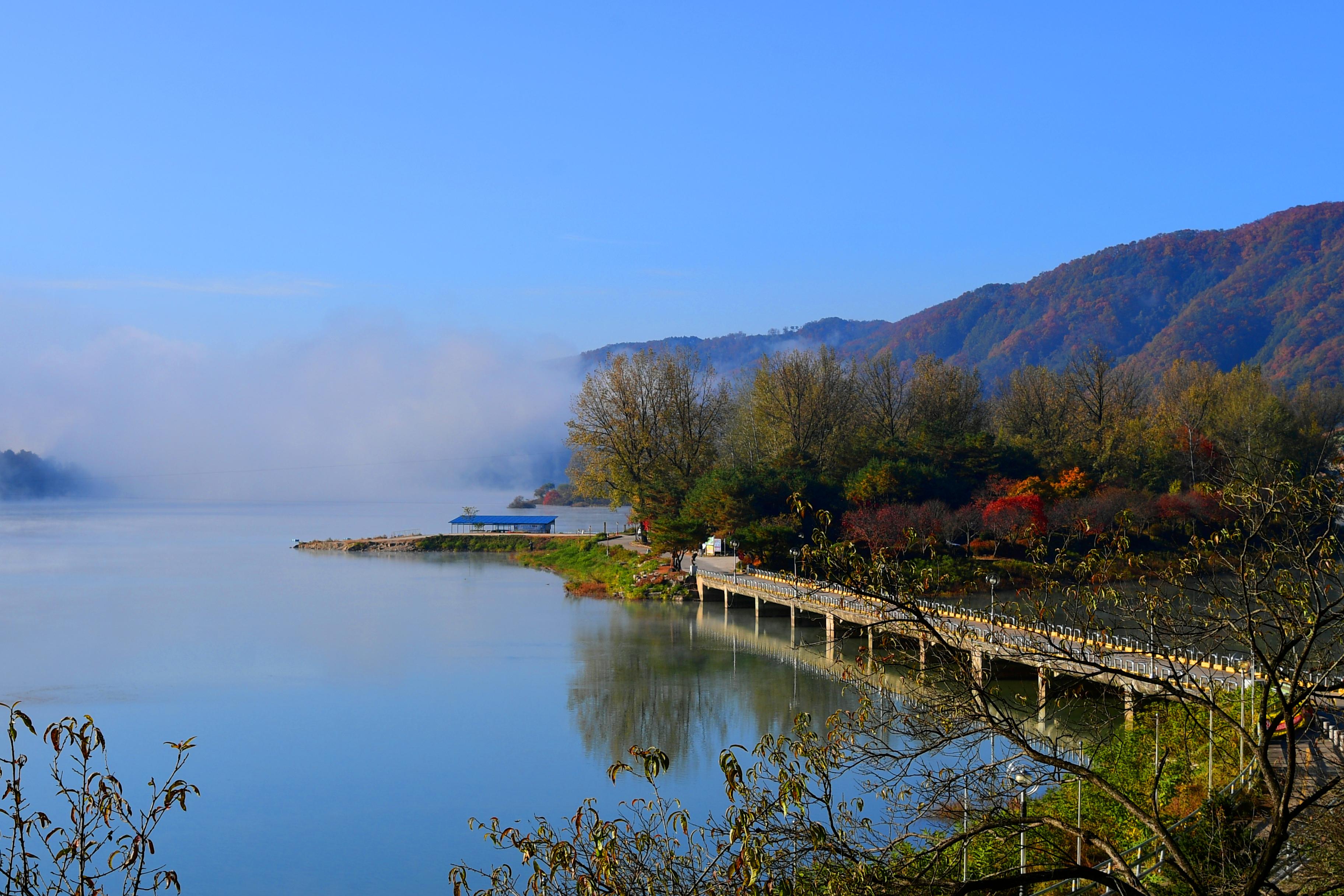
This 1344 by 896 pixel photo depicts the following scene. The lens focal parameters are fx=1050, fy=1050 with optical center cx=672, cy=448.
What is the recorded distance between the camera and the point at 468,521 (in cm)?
7656

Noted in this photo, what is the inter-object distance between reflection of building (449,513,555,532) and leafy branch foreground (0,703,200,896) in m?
52.6

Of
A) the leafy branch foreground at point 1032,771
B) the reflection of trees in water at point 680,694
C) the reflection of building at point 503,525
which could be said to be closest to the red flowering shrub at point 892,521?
the reflection of trees in water at point 680,694

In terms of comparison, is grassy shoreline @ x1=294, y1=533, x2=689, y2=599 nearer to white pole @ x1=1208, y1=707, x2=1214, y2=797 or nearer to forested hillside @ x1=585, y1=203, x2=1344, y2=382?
white pole @ x1=1208, y1=707, x2=1214, y2=797

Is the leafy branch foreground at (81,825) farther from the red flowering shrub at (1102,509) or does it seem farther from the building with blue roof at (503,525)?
the building with blue roof at (503,525)

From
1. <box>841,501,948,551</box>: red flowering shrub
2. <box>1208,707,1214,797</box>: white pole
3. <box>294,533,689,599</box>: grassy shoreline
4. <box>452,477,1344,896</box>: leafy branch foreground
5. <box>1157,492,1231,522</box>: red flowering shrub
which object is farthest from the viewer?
<box>1157,492,1231,522</box>: red flowering shrub

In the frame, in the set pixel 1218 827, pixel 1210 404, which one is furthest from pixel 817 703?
pixel 1210 404

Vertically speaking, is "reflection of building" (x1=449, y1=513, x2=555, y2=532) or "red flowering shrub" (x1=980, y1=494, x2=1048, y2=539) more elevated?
"red flowering shrub" (x1=980, y1=494, x2=1048, y2=539)

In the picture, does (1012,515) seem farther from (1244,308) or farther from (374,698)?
(1244,308)

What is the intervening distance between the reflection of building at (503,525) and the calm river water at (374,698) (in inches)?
948

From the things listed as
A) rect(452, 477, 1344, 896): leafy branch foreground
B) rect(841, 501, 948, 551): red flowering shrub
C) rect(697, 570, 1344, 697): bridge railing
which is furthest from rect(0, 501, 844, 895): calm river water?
rect(452, 477, 1344, 896): leafy branch foreground

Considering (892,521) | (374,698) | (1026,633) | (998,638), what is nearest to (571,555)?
(892,521)

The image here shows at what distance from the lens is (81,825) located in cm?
466

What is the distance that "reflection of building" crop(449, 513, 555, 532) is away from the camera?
76.1m

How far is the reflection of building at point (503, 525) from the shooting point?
76062 millimetres
